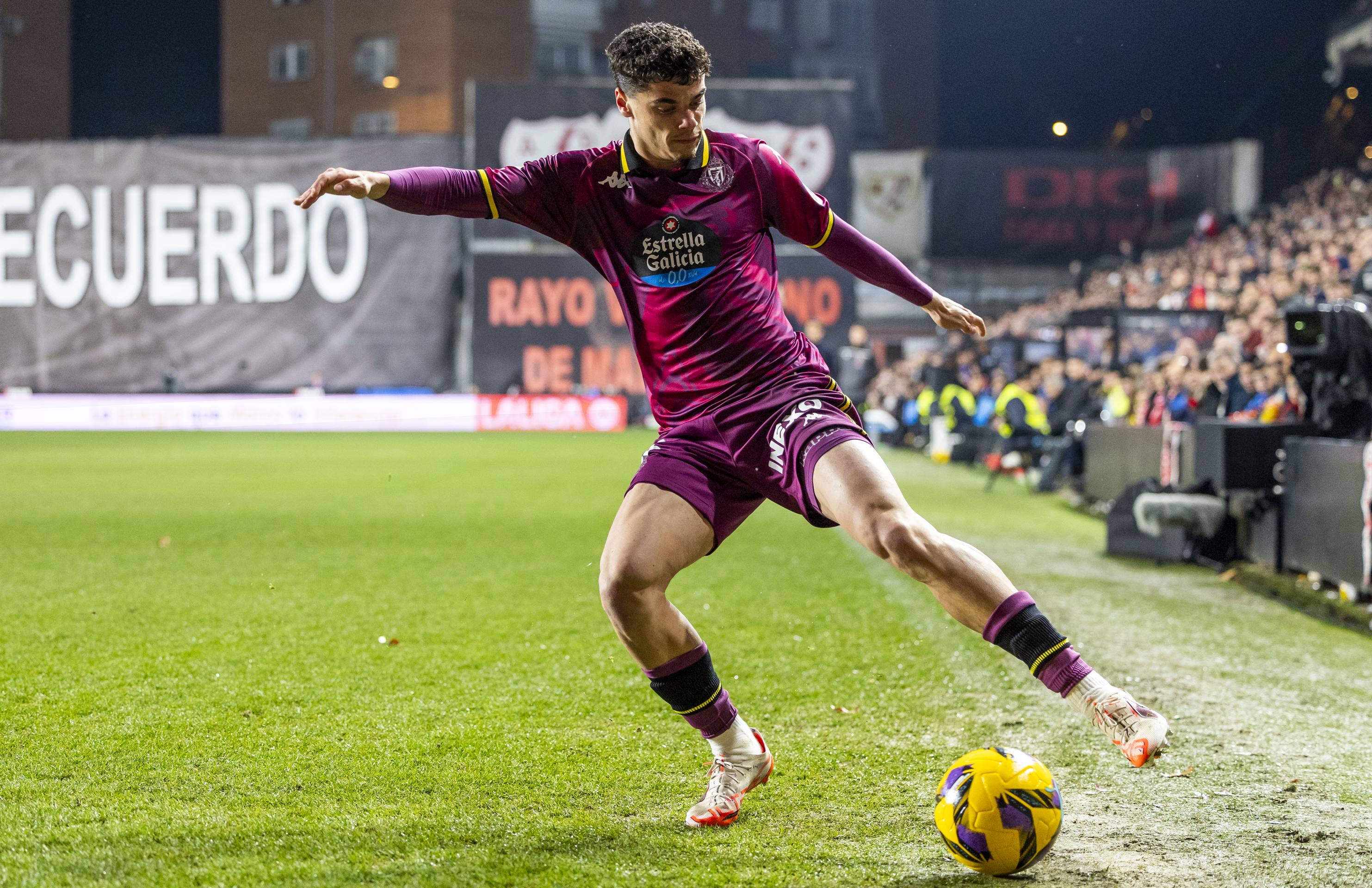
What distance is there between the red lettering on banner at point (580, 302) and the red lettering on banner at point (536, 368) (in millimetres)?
981

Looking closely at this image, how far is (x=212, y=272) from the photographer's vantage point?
29359 millimetres

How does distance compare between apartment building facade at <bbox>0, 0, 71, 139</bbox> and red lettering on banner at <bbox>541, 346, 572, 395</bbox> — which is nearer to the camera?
red lettering on banner at <bbox>541, 346, 572, 395</bbox>

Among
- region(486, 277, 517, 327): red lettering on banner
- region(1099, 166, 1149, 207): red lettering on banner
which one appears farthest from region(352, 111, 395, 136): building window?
region(1099, 166, 1149, 207): red lettering on banner

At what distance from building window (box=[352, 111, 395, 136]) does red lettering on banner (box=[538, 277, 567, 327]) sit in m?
14.5

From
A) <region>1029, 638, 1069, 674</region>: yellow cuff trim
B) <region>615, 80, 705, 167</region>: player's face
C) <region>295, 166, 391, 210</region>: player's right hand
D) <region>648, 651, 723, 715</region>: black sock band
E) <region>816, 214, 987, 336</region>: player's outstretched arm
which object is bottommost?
<region>648, 651, 723, 715</region>: black sock band

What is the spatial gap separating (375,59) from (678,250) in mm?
39619

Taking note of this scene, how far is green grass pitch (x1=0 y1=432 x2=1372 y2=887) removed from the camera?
299 centimetres

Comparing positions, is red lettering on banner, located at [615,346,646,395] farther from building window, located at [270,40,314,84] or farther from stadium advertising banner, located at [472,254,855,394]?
building window, located at [270,40,314,84]

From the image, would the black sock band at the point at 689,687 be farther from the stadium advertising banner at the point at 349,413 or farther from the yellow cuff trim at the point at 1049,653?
the stadium advertising banner at the point at 349,413

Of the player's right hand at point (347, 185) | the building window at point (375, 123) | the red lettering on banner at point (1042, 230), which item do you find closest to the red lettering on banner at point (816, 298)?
the red lettering on banner at point (1042, 230)

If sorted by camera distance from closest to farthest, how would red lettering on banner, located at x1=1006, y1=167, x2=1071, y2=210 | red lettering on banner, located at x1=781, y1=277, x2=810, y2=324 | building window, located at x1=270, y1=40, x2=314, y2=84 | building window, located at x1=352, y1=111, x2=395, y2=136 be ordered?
1. red lettering on banner, located at x1=781, y1=277, x2=810, y2=324
2. red lettering on banner, located at x1=1006, y1=167, x2=1071, y2=210
3. building window, located at x1=352, y1=111, x2=395, y2=136
4. building window, located at x1=270, y1=40, x2=314, y2=84

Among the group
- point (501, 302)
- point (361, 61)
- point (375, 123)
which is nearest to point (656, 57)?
point (501, 302)

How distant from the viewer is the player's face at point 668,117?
323 cm

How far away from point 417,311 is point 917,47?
77.9 ft
